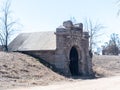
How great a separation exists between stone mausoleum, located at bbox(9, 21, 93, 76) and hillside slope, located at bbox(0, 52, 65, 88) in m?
2.32

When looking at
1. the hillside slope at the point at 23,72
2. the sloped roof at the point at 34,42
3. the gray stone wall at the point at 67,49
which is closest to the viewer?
the hillside slope at the point at 23,72

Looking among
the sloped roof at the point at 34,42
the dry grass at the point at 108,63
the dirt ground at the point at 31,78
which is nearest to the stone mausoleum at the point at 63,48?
the sloped roof at the point at 34,42

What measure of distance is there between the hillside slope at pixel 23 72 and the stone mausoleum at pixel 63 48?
2.32 m

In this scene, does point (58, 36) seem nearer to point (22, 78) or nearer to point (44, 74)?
point (44, 74)

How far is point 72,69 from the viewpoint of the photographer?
4656 centimetres

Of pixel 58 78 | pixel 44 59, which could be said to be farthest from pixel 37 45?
pixel 58 78

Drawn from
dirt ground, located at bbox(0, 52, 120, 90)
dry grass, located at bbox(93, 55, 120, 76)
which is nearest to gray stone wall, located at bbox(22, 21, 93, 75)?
dirt ground, located at bbox(0, 52, 120, 90)

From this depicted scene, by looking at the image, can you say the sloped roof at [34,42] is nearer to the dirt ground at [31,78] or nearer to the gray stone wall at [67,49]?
the gray stone wall at [67,49]

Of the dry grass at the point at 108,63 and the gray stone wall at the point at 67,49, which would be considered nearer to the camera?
the gray stone wall at the point at 67,49

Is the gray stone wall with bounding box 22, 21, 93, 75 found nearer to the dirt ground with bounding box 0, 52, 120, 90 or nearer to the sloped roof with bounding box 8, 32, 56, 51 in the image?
the sloped roof with bounding box 8, 32, 56, 51

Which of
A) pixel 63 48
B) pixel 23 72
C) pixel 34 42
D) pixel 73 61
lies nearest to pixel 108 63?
pixel 73 61

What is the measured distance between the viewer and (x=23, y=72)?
36.0 metres

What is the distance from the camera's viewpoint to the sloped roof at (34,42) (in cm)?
4488

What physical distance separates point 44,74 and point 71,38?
27.4ft
